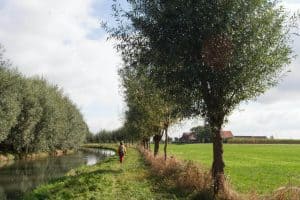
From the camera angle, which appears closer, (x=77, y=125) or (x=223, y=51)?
(x=223, y=51)

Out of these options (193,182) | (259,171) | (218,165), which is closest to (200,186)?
(193,182)

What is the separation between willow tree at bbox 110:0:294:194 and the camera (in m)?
22.2

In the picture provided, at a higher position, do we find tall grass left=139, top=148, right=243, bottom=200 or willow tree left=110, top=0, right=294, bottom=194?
willow tree left=110, top=0, right=294, bottom=194

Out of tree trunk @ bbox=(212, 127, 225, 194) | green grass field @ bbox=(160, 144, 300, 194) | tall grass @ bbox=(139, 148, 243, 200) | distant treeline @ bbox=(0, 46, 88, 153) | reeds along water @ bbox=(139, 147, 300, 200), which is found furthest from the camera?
distant treeline @ bbox=(0, 46, 88, 153)

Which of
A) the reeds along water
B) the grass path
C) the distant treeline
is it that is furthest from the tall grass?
the distant treeline

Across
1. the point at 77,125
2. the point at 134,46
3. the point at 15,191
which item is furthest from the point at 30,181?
the point at 77,125

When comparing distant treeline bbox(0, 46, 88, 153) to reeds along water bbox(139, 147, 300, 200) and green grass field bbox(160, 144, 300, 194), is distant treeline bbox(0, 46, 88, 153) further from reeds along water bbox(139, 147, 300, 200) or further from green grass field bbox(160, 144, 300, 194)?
reeds along water bbox(139, 147, 300, 200)

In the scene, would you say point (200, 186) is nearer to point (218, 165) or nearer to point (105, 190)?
point (218, 165)

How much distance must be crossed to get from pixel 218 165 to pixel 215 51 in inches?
222

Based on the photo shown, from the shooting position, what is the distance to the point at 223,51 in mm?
22062

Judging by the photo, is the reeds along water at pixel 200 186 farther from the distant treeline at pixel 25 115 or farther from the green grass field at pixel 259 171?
the distant treeline at pixel 25 115

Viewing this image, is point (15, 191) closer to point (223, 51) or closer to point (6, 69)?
point (223, 51)

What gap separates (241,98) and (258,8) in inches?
166

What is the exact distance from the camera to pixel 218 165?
24.0 m
